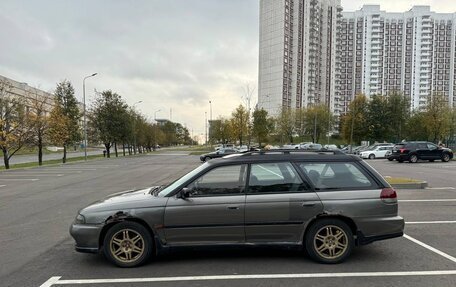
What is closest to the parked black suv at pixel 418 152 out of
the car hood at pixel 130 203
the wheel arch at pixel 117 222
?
the car hood at pixel 130 203

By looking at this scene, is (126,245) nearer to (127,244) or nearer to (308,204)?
(127,244)

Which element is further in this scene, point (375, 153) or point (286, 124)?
point (286, 124)

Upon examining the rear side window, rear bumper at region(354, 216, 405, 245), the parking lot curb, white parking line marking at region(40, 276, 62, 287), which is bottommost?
white parking line marking at region(40, 276, 62, 287)

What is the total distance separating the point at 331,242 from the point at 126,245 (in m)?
2.84

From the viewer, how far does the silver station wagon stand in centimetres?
475

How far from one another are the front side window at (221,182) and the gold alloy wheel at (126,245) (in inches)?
39.2

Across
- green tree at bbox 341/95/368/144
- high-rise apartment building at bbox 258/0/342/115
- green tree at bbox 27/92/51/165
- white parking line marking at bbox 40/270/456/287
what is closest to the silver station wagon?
white parking line marking at bbox 40/270/456/287

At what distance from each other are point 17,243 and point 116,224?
2.62 metres

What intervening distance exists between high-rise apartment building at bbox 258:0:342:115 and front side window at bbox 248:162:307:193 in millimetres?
105838

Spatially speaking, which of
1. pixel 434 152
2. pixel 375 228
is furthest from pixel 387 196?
pixel 434 152

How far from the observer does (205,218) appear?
15.5ft

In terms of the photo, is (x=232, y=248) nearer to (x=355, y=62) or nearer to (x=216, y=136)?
(x=216, y=136)

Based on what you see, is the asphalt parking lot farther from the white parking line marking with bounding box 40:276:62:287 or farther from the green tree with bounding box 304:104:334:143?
the green tree with bounding box 304:104:334:143

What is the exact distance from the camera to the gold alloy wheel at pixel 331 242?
488 centimetres
